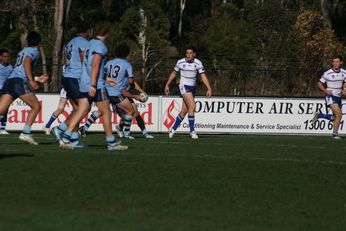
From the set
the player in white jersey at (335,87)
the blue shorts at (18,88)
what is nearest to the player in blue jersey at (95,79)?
the blue shorts at (18,88)

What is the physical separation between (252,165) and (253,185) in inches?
62.9

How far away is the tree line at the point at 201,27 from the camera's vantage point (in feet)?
156

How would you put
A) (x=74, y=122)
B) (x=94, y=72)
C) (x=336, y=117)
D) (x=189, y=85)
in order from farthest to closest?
(x=336, y=117) < (x=189, y=85) < (x=74, y=122) < (x=94, y=72)

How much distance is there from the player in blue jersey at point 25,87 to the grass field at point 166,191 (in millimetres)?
1678

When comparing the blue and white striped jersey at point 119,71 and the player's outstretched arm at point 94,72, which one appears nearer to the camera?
the player's outstretched arm at point 94,72

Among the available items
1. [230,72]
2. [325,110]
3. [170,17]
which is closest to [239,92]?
[230,72]

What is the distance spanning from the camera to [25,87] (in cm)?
1566

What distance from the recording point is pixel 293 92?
102 ft

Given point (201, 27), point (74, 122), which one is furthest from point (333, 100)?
point (201, 27)

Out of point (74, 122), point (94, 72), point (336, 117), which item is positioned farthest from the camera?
point (336, 117)

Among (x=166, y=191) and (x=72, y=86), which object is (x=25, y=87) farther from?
(x=166, y=191)

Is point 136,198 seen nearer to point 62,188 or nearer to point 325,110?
point 62,188

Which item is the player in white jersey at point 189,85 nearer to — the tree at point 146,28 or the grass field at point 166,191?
the grass field at point 166,191

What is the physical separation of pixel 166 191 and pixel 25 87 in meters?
6.08
